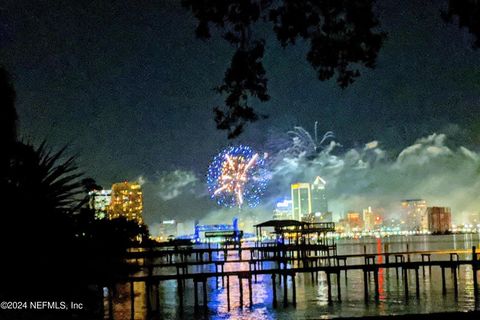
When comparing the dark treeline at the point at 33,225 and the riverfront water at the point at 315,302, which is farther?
the riverfront water at the point at 315,302

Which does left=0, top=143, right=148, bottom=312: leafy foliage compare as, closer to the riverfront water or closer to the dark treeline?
the dark treeline

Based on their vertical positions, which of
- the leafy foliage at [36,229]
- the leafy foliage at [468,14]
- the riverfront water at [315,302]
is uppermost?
the leafy foliage at [468,14]

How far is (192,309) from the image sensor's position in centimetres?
3325

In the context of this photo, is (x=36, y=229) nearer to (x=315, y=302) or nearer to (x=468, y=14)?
(x=468, y=14)

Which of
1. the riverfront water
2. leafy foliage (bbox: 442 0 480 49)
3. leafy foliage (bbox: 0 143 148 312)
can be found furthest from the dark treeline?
the riverfront water

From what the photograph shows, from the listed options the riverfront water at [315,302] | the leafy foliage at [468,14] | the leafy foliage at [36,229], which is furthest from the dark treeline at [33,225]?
the riverfront water at [315,302]

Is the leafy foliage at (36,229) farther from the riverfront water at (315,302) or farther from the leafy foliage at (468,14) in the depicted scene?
the riverfront water at (315,302)

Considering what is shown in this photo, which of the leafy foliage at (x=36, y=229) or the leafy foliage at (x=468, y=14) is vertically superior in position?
the leafy foliage at (x=468, y=14)

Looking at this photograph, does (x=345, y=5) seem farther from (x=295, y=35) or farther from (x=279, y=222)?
(x=279, y=222)

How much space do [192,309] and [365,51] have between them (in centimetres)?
2427

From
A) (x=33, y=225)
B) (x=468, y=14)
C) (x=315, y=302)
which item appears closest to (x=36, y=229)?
(x=33, y=225)

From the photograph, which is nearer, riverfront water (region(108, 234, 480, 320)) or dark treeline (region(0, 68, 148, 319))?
dark treeline (region(0, 68, 148, 319))

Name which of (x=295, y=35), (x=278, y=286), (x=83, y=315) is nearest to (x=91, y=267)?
(x=83, y=315)

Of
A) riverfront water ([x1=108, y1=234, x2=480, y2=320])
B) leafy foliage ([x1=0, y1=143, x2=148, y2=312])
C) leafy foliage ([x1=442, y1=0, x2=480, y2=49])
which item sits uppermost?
leafy foliage ([x1=442, y1=0, x2=480, y2=49])
